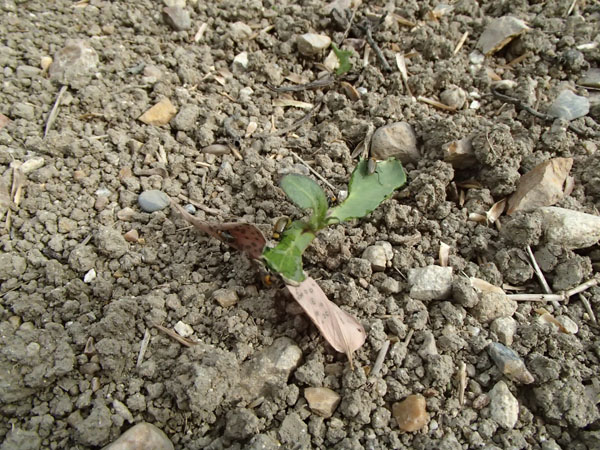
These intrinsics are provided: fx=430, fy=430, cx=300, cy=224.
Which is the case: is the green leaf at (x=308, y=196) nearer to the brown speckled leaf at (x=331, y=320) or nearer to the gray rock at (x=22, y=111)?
the brown speckled leaf at (x=331, y=320)

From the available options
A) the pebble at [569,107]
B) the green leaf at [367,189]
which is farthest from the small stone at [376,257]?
the pebble at [569,107]

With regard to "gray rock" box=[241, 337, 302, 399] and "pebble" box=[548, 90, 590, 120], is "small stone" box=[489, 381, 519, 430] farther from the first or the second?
"pebble" box=[548, 90, 590, 120]

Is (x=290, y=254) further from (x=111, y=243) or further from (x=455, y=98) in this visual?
(x=455, y=98)

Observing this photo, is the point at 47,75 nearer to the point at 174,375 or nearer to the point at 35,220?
the point at 35,220

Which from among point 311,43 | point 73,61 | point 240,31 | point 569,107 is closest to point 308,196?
point 311,43

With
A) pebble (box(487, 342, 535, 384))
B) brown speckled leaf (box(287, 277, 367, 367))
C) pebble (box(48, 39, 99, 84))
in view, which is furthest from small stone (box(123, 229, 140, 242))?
pebble (box(487, 342, 535, 384))

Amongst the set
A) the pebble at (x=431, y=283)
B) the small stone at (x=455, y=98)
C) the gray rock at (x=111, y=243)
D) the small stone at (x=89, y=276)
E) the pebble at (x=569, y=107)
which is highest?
the pebble at (x=569, y=107)
